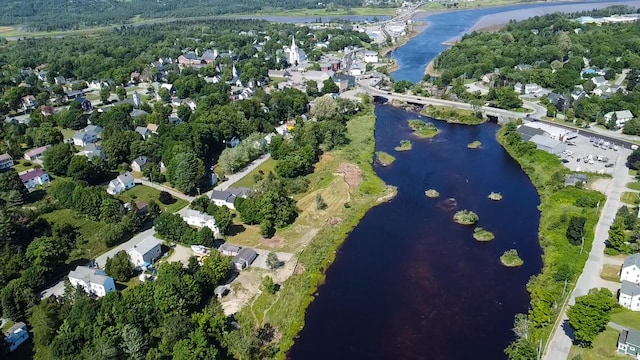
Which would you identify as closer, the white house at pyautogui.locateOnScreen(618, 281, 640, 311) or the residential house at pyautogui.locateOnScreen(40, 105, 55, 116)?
the white house at pyautogui.locateOnScreen(618, 281, 640, 311)

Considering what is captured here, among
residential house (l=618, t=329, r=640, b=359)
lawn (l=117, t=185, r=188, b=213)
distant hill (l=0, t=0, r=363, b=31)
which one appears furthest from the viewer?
distant hill (l=0, t=0, r=363, b=31)

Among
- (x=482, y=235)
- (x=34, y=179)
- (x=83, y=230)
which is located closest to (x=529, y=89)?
(x=482, y=235)

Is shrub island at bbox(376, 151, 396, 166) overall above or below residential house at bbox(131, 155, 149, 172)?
below

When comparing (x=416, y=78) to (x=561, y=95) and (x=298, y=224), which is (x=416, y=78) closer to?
(x=561, y=95)

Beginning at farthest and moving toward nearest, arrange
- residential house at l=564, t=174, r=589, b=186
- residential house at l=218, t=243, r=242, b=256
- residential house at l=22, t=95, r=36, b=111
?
1. residential house at l=22, t=95, r=36, b=111
2. residential house at l=564, t=174, r=589, b=186
3. residential house at l=218, t=243, r=242, b=256

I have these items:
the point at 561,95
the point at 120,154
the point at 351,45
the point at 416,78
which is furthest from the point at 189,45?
the point at 561,95

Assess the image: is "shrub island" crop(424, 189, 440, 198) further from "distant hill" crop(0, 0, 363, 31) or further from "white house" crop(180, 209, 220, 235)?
"distant hill" crop(0, 0, 363, 31)

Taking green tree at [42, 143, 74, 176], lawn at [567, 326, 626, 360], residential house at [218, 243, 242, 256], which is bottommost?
residential house at [218, 243, 242, 256]

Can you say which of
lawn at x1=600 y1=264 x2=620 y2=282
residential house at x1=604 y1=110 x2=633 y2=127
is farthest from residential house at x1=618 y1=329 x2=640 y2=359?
residential house at x1=604 y1=110 x2=633 y2=127
